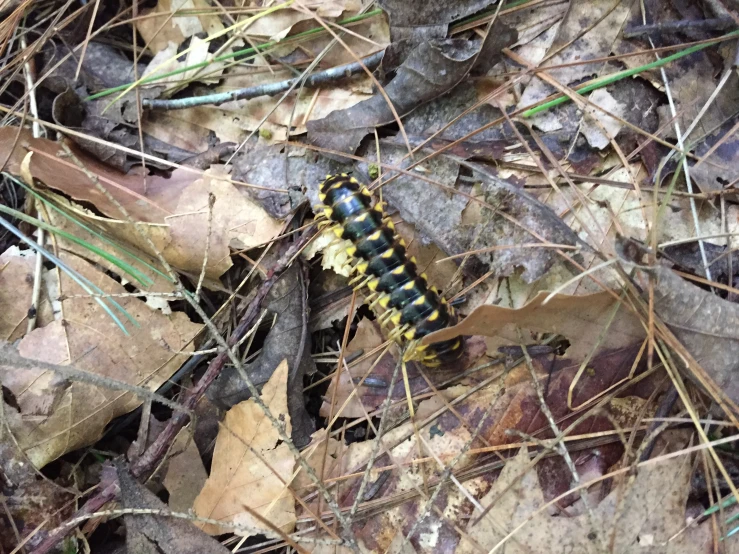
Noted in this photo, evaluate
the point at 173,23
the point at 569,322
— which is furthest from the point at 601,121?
the point at 173,23

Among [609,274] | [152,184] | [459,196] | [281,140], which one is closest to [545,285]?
[609,274]

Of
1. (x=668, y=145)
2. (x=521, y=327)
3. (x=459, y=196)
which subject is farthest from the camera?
(x=459, y=196)

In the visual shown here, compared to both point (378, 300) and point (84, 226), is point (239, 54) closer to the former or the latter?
point (84, 226)

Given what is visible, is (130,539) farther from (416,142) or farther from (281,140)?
(416,142)

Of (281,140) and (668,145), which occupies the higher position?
(281,140)

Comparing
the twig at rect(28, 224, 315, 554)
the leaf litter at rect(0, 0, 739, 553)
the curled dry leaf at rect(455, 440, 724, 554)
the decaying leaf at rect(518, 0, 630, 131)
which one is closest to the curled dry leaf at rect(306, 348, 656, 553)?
the leaf litter at rect(0, 0, 739, 553)

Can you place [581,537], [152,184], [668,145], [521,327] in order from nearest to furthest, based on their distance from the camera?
[581,537] → [521,327] → [668,145] → [152,184]

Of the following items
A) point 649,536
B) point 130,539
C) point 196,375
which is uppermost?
point 196,375
